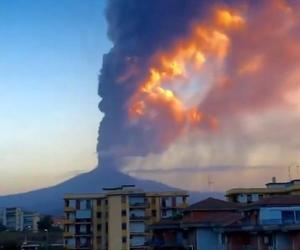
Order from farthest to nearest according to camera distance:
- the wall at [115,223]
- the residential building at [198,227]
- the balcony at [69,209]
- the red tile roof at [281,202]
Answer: the balcony at [69,209]
the wall at [115,223]
the residential building at [198,227]
the red tile roof at [281,202]

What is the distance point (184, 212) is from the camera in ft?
130

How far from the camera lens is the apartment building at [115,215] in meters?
55.3

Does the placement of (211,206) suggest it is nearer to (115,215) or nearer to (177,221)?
(177,221)

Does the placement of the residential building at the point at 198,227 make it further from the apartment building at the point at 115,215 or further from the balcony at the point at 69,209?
the balcony at the point at 69,209

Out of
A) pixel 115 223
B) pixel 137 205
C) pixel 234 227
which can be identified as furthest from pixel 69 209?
pixel 234 227

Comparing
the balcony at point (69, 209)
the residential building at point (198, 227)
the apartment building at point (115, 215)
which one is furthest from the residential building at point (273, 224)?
the balcony at point (69, 209)

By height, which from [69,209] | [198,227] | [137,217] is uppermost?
[69,209]

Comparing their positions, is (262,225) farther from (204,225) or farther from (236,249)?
(204,225)

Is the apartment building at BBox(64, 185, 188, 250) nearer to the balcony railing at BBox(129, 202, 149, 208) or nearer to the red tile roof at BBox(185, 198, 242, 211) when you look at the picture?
the balcony railing at BBox(129, 202, 149, 208)

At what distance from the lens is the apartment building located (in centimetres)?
5528

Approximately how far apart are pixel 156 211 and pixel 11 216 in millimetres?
80955

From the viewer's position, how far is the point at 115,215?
55562 millimetres

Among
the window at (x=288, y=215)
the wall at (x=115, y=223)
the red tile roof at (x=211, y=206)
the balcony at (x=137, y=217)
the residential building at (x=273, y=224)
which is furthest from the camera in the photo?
the balcony at (x=137, y=217)

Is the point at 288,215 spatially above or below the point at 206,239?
above
